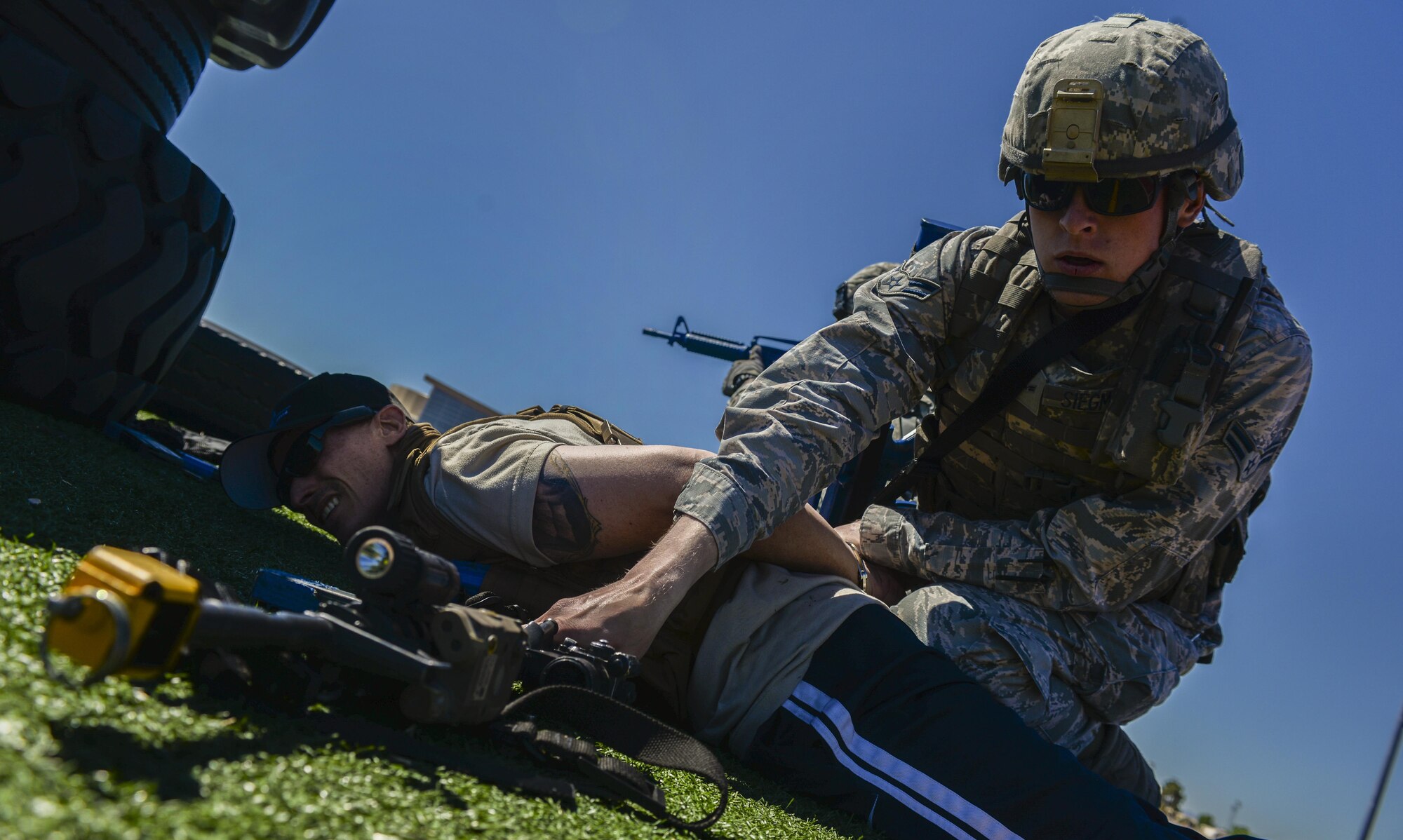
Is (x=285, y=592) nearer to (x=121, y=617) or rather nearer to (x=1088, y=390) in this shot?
(x=121, y=617)

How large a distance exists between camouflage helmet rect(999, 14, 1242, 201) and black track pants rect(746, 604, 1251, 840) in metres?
1.23

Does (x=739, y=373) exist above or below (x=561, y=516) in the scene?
above

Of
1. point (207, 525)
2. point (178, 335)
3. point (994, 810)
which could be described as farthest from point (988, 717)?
point (178, 335)

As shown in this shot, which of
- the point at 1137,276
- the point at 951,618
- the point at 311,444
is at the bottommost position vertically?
the point at 311,444

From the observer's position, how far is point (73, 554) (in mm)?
1364

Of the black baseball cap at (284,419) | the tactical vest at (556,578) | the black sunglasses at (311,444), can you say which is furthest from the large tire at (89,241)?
the tactical vest at (556,578)

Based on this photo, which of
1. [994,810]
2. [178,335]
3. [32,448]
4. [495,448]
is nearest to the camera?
[994,810]

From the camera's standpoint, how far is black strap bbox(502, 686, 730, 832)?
134cm

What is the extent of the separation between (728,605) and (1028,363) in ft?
3.47

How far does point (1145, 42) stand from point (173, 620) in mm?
2437

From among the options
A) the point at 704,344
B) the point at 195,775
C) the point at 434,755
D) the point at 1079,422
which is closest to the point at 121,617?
the point at 195,775

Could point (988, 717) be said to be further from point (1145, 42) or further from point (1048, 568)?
point (1145, 42)

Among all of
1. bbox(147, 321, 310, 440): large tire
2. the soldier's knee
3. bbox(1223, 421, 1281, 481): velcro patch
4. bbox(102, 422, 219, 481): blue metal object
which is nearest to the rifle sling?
the soldier's knee

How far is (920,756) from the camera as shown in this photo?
1714 millimetres
